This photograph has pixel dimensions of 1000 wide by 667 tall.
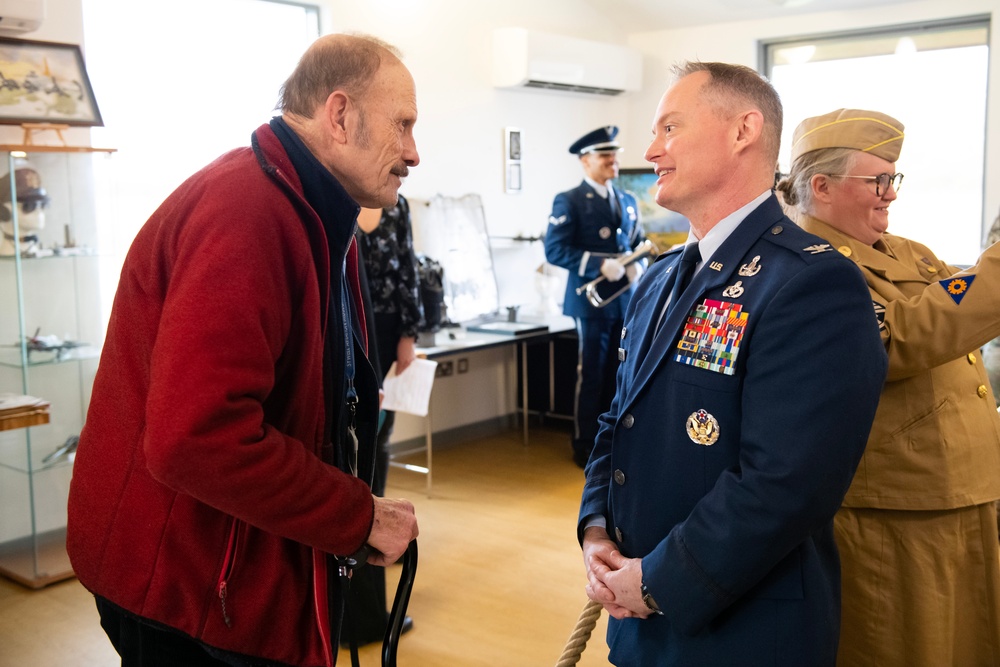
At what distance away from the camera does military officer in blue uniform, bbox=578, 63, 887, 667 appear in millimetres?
1332

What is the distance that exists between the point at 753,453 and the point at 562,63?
526 cm

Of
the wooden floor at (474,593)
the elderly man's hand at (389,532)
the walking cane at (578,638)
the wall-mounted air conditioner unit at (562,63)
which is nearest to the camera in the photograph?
the elderly man's hand at (389,532)

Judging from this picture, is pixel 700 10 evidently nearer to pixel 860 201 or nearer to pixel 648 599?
pixel 860 201

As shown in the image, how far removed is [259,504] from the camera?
1.17 m

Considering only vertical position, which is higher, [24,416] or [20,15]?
[20,15]

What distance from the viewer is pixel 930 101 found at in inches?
240

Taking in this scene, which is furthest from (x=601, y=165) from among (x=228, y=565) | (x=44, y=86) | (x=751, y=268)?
(x=228, y=565)

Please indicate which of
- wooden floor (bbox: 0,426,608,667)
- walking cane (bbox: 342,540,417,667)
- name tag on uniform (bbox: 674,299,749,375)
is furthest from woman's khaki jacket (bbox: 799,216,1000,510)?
wooden floor (bbox: 0,426,608,667)

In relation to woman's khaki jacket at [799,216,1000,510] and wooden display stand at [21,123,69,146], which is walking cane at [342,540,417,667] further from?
wooden display stand at [21,123,69,146]

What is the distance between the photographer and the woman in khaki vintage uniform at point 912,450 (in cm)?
187

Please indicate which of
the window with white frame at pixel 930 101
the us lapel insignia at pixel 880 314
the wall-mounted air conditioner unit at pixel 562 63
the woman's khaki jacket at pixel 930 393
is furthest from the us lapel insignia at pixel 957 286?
the wall-mounted air conditioner unit at pixel 562 63

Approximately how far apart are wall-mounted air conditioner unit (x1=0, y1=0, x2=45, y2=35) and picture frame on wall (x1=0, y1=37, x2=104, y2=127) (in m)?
0.06

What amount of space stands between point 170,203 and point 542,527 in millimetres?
3309

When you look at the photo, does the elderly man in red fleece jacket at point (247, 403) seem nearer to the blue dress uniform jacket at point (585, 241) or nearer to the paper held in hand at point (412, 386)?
the paper held in hand at point (412, 386)
